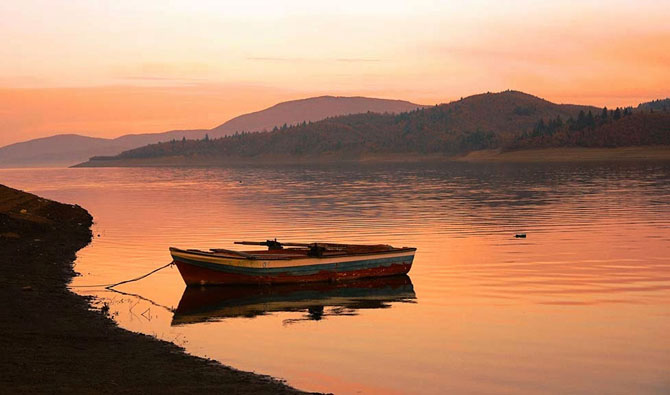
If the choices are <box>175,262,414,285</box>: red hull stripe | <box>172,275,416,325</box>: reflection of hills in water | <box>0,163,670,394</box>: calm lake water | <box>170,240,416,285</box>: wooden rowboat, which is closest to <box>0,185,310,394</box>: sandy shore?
<box>0,163,670,394</box>: calm lake water

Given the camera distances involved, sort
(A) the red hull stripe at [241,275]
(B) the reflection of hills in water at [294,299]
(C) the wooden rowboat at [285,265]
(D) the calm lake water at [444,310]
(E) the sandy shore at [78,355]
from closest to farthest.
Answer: (E) the sandy shore at [78,355], (D) the calm lake water at [444,310], (B) the reflection of hills in water at [294,299], (C) the wooden rowboat at [285,265], (A) the red hull stripe at [241,275]

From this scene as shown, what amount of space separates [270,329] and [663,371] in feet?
37.5

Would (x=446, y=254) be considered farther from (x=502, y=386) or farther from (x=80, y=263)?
(x=502, y=386)

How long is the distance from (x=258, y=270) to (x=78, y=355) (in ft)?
47.2

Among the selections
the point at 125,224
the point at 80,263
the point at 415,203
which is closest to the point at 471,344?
the point at 80,263

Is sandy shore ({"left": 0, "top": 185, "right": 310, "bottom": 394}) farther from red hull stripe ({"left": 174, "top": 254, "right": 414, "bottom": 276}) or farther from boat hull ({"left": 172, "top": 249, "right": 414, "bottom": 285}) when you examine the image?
red hull stripe ({"left": 174, "top": 254, "right": 414, "bottom": 276})

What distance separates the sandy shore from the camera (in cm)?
1692

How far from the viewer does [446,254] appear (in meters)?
43.4

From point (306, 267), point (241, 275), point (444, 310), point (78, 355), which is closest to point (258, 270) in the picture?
point (241, 275)

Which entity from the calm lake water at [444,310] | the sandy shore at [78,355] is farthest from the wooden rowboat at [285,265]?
the sandy shore at [78,355]

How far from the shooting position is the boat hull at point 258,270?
33562mm

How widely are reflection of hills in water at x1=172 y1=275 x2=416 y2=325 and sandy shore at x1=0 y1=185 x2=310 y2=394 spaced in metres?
3.90

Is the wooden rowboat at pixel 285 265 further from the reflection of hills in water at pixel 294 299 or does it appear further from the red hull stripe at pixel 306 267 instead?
the reflection of hills in water at pixel 294 299

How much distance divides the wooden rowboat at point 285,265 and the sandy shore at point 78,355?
17.1 feet
